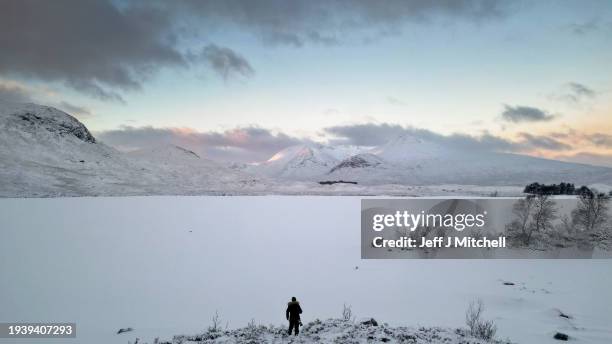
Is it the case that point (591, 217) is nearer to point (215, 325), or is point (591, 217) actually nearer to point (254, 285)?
point (254, 285)

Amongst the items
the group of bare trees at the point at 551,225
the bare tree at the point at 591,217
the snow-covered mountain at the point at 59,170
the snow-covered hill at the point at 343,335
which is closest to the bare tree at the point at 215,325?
the snow-covered hill at the point at 343,335

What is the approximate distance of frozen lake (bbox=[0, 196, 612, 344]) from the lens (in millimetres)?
18047

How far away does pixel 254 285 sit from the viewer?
79.6 ft

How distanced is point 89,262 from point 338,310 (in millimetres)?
19619

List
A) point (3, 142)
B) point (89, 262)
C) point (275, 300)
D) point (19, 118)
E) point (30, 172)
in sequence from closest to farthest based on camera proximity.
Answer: point (275, 300), point (89, 262), point (30, 172), point (3, 142), point (19, 118)

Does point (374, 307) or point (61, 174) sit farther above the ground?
point (61, 174)

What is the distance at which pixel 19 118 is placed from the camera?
194m

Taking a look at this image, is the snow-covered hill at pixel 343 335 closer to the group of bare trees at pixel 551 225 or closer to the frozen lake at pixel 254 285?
the frozen lake at pixel 254 285

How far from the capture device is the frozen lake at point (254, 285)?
59.2 feet

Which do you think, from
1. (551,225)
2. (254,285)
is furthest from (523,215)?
(254,285)

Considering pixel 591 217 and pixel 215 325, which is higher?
pixel 591 217

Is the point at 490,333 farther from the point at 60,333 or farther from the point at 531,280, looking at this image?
the point at 60,333

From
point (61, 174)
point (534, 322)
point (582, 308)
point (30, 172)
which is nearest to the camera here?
point (534, 322)

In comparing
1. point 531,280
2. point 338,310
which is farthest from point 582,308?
point 338,310
